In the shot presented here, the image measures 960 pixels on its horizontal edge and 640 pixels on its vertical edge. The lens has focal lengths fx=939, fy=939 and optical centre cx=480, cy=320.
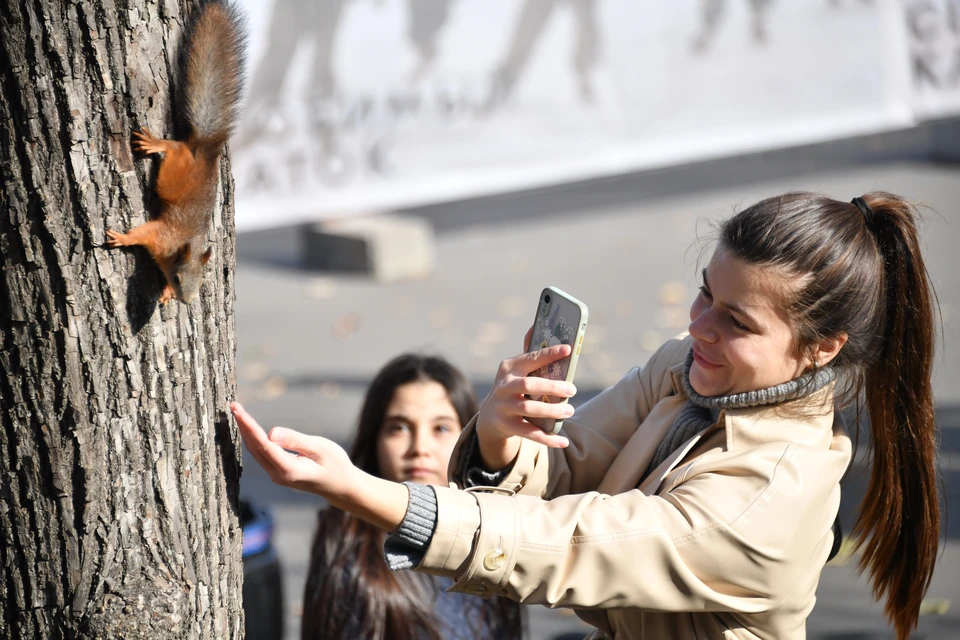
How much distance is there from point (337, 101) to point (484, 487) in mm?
6764

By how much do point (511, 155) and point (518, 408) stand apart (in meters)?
7.39

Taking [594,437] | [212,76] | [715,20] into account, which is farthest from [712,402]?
[715,20]

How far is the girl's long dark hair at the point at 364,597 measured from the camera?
2.37 metres

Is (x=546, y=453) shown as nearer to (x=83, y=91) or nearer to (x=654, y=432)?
(x=654, y=432)

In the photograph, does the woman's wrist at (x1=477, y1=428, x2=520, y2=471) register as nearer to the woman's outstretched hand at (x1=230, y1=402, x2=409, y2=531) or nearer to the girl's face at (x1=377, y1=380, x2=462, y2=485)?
the woman's outstretched hand at (x1=230, y1=402, x2=409, y2=531)

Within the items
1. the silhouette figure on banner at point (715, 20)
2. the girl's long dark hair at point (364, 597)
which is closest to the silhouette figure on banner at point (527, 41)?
the silhouette figure on banner at point (715, 20)

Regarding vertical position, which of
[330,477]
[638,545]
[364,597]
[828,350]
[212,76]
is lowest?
[364,597]

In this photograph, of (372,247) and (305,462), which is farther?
(372,247)

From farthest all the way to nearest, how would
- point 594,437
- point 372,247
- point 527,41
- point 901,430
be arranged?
point 527,41 < point 372,247 < point 594,437 < point 901,430

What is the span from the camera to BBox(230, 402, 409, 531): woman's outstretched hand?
1.51 m

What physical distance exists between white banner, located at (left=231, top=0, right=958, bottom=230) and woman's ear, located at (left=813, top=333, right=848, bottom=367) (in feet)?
21.3

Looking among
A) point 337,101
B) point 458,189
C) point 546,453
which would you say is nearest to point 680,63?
point 458,189

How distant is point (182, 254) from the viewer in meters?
1.42

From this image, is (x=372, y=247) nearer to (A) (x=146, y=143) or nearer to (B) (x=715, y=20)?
(B) (x=715, y=20)
